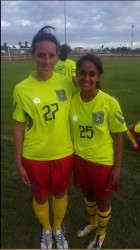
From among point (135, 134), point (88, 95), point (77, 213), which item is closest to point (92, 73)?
point (88, 95)

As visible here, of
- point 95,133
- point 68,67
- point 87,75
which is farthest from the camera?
point 68,67

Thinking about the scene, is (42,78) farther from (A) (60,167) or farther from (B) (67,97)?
(A) (60,167)

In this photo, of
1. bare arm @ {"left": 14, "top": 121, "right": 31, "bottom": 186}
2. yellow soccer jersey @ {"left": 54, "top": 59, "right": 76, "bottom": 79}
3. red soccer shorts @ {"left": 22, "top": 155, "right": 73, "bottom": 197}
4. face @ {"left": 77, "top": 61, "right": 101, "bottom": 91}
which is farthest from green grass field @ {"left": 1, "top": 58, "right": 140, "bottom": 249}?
yellow soccer jersey @ {"left": 54, "top": 59, "right": 76, "bottom": 79}

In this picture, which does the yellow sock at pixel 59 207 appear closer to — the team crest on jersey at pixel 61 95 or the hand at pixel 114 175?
the hand at pixel 114 175

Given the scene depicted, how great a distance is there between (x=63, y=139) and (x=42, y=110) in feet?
0.94

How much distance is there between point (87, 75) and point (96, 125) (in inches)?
14.3

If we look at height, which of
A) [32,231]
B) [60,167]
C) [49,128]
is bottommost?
[32,231]

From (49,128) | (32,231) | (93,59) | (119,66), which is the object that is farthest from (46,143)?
(119,66)

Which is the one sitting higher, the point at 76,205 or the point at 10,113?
the point at 10,113

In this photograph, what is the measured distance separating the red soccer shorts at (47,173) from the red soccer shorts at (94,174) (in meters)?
0.08

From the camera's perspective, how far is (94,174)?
5.50 feet

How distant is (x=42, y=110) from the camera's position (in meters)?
1.55

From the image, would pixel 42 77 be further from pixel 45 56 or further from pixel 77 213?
pixel 77 213

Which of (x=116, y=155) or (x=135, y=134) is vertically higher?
(x=116, y=155)
